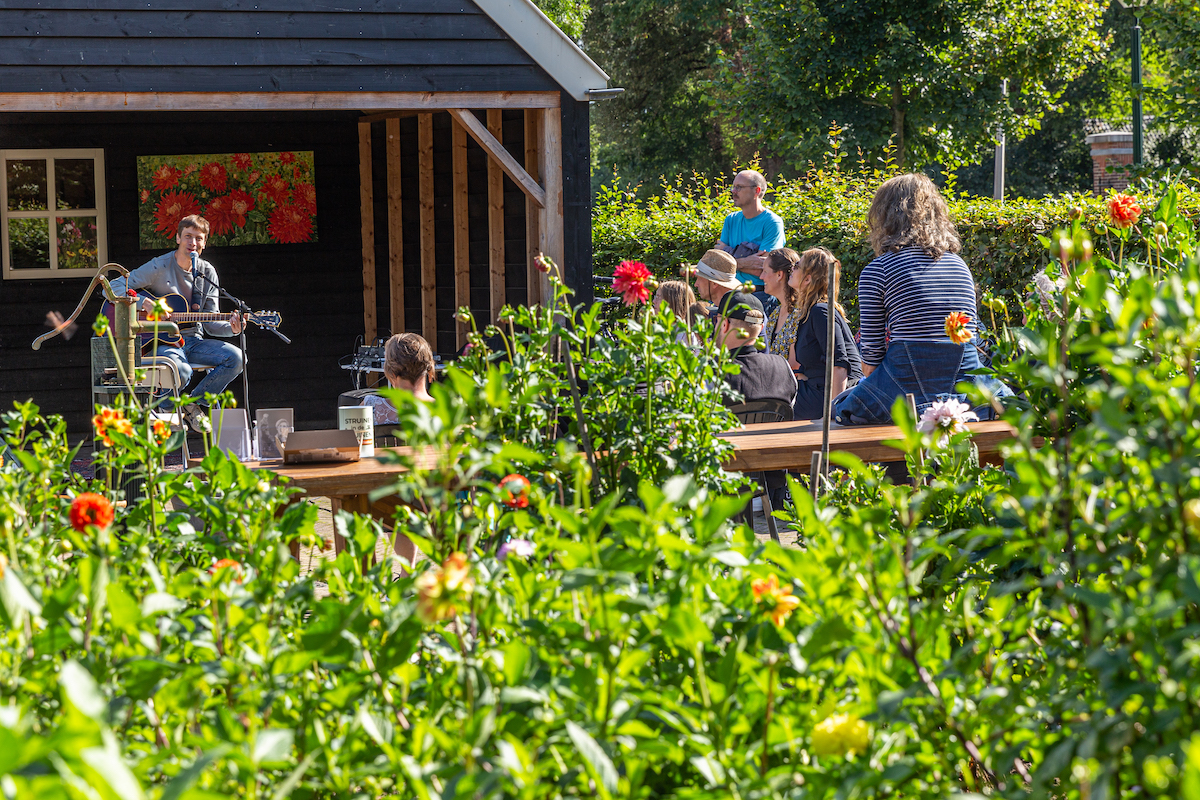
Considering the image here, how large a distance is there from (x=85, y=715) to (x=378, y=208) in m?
8.70

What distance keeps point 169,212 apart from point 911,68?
9565 millimetres

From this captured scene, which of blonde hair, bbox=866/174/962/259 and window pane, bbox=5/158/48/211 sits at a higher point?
window pane, bbox=5/158/48/211

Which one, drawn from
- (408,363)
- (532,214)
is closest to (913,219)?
(408,363)

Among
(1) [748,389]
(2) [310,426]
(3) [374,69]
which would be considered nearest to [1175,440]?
(1) [748,389]

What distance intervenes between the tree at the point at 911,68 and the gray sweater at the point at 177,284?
392 inches

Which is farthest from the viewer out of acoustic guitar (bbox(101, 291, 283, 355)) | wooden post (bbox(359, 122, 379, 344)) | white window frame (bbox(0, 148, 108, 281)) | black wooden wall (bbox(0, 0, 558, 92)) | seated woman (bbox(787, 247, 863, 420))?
wooden post (bbox(359, 122, 379, 344))

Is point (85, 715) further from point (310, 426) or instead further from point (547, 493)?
point (310, 426)

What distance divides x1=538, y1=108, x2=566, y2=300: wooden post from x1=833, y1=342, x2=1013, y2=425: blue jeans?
2.85 meters

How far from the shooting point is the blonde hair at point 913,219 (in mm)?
4035

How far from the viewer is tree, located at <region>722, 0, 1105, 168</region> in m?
14.2

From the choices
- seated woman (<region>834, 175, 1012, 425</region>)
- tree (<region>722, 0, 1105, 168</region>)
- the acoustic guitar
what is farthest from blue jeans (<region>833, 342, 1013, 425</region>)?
tree (<region>722, 0, 1105, 168</region>)

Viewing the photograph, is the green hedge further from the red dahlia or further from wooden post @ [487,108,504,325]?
the red dahlia

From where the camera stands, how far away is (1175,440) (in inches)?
42.7

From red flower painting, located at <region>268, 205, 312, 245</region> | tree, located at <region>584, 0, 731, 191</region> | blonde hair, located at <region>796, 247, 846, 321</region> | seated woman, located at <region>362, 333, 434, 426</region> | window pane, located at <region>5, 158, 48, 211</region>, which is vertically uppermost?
tree, located at <region>584, 0, 731, 191</region>
